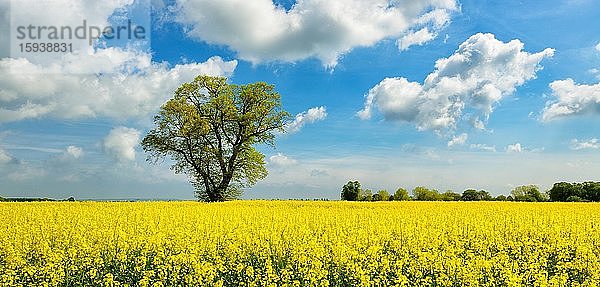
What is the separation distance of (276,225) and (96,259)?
5142 mm

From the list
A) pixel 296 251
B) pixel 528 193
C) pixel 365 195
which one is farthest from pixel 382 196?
pixel 296 251

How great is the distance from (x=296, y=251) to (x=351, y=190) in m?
26.9

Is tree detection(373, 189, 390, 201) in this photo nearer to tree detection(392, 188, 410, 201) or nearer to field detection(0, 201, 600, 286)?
tree detection(392, 188, 410, 201)

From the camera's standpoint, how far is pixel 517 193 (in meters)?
43.8

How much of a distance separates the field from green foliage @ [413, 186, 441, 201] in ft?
63.6

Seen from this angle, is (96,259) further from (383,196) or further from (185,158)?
(383,196)

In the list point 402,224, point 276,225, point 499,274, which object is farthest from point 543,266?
point 276,225

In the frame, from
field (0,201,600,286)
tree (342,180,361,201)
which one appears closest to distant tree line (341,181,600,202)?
tree (342,180,361,201)

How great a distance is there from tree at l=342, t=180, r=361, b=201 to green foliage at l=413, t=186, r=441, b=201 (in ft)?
14.3

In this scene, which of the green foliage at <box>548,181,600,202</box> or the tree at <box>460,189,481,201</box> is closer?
the green foliage at <box>548,181,600,202</box>

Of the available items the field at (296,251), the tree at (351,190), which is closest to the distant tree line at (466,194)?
the tree at (351,190)

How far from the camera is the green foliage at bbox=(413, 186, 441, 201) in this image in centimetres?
3766

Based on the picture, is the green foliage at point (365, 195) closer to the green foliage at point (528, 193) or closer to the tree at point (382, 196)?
the tree at point (382, 196)

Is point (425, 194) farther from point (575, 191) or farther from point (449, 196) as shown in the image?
point (575, 191)
